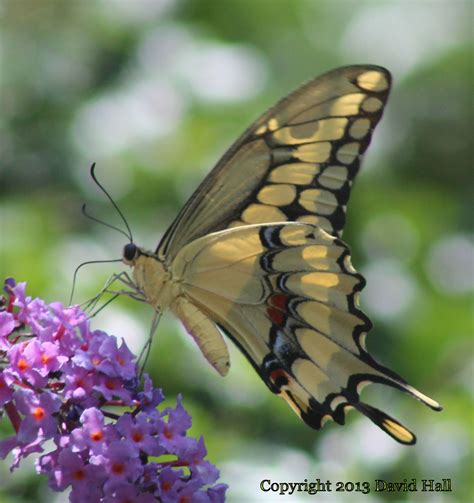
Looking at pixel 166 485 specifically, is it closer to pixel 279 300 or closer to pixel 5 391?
pixel 5 391

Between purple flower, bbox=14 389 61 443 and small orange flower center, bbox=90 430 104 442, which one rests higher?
purple flower, bbox=14 389 61 443

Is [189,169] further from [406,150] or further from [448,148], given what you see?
[448,148]

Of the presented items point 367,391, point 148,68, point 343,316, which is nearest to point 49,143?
point 148,68

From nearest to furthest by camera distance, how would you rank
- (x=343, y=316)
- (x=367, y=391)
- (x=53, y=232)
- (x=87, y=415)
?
1. (x=87, y=415)
2. (x=343, y=316)
3. (x=367, y=391)
4. (x=53, y=232)

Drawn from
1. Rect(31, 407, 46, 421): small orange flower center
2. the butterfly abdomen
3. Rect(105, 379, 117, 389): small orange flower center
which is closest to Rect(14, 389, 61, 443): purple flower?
Rect(31, 407, 46, 421): small orange flower center

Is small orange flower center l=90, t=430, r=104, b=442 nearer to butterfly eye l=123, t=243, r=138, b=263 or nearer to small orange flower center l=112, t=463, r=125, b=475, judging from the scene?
small orange flower center l=112, t=463, r=125, b=475

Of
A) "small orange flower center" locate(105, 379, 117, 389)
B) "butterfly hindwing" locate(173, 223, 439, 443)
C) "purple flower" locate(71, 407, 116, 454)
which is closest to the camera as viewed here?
"purple flower" locate(71, 407, 116, 454)

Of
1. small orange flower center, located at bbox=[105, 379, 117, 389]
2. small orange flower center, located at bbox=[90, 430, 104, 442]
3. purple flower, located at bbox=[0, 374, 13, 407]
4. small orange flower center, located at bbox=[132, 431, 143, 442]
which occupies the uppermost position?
small orange flower center, located at bbox=[105, 379, 117, 389]

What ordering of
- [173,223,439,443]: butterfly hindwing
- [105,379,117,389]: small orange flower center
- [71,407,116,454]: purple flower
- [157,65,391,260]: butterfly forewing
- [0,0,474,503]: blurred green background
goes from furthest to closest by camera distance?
1. [0,0,474,503]: blurred green background
2. [157,65,391,260]: butterfly forewing
3. [173,223,439,443]: butterfly hindwing
4. [105,379,117,389]: small orange flower center
5. [71,407,116,454]: purple flower
